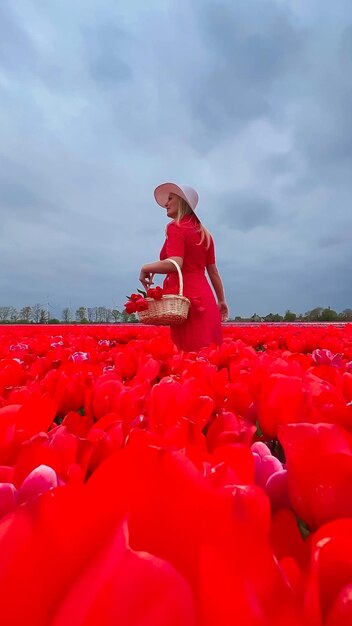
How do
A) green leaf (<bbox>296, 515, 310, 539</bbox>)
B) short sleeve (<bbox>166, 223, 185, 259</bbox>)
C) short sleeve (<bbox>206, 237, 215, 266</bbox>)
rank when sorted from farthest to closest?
short sleeve (<bbox>206, 237, 215, 266</bbox>)
short sleeve (<bbox>166, 223, 185, 259</bbox>)
green leaf (<bbox>296, 515, 310, 539</bbox>)

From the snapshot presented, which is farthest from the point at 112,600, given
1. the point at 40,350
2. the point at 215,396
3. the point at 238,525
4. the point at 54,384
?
the point at 40,350

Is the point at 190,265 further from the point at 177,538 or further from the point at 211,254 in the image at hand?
the point at 177,538

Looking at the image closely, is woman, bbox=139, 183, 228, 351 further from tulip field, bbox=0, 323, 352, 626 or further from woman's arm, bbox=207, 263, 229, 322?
tulip field, bbox=0, 323, 352, 626

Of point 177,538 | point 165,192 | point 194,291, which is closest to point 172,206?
point 165,192

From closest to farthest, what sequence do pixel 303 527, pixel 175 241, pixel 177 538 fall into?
pixel 177 538 → pixel 303 527 → pixel 175 241

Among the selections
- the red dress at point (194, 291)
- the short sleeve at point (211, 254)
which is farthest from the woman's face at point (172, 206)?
the short sleeve at point (211, 254)

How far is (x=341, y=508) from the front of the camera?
0.57 metres

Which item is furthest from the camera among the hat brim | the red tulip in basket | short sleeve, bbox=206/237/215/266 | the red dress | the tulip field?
short sleeve, bbox=206/237/215/266

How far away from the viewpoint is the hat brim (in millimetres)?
5325

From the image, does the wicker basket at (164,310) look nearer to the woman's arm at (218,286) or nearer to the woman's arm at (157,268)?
Result: the woman's arm at (157,268)

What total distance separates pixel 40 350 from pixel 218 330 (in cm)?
238

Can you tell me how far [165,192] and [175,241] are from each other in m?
1.22

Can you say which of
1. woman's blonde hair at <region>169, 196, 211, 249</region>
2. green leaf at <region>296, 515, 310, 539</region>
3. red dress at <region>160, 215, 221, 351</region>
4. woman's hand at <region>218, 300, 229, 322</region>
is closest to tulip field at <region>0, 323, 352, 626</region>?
green leaf at <region>296, 515, 310, 539</region>

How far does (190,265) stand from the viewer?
205 inches
